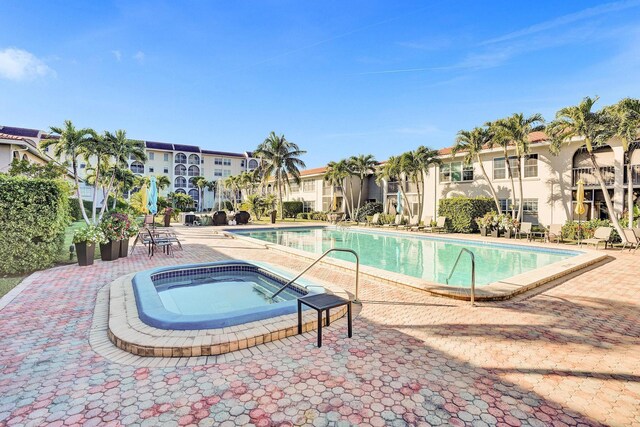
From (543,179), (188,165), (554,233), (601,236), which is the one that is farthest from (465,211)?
(188,165)

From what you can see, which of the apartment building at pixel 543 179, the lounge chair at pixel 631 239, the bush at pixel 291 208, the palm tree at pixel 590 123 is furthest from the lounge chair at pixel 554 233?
the bush at pixel 291 208

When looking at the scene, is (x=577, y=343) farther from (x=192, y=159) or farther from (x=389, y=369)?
(x=192, y=159)

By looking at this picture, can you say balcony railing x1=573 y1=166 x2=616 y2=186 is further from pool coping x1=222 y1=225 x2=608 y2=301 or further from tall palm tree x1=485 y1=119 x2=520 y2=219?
pool coping x1=222 y1=225 x2=608 y2=301

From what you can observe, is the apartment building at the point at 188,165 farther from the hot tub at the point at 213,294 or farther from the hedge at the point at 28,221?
the hot tub at the point at 213,294

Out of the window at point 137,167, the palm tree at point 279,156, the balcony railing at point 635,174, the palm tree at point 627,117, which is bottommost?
the balcony railing at point 635,174

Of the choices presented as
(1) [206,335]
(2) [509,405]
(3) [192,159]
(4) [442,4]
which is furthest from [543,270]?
(3) [192,159]

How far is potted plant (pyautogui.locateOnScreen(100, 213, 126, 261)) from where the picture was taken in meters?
10.4

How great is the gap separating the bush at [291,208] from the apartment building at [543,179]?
1714 centimetres

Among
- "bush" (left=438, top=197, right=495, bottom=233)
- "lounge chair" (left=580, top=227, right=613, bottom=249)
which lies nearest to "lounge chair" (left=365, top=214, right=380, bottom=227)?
"bush" (left=438, top=197, right=495, bottom=233)

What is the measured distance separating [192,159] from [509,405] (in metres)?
76.2

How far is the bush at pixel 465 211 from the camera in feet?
69.7

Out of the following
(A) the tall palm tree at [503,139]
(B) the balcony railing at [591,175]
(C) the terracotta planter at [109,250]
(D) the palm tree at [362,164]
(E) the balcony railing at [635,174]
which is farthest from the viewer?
(D) the palm tree at [362,164]

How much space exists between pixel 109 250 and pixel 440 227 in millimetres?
19566

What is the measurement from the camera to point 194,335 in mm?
4305
